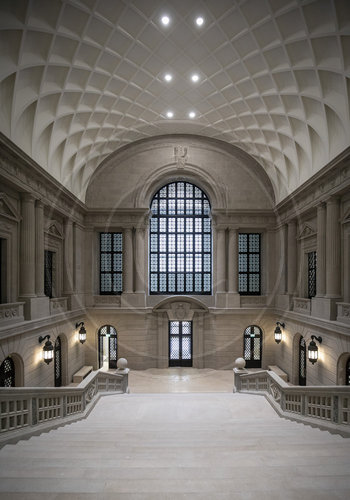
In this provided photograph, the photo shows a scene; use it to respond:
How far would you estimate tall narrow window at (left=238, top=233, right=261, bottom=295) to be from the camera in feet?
71.0

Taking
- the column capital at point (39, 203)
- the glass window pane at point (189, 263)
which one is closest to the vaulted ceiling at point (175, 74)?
the column capital at point (39, 203)

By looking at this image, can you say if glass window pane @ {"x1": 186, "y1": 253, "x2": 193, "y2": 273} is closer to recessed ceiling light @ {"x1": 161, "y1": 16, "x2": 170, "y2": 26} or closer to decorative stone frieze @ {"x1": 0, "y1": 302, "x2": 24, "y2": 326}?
decorative stone frieze @ {"x1": 0, "y1": 302, "x2": 24, "y2": 326}

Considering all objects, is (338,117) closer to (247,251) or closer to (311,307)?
(311,307)

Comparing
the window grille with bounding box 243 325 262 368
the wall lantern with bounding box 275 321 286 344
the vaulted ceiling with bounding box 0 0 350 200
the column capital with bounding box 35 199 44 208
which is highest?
the vaulted ceiling with bounding box 0 0 350 200

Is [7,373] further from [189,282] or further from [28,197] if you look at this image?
[189,282]

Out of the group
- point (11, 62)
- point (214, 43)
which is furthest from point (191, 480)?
point (214, 43)

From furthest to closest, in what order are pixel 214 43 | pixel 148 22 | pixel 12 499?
1. pixel 214 43
2. pixel 148 22
3. pixel 12 499

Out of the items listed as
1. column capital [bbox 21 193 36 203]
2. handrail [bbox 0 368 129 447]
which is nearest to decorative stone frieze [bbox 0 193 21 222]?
column capital [bbox 21 193 36 203]

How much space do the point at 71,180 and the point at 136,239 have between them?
17.7 feet

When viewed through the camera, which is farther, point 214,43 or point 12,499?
point 214,43

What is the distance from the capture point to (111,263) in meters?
21.5

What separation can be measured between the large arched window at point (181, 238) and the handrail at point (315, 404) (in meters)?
10.5

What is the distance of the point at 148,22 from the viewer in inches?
456

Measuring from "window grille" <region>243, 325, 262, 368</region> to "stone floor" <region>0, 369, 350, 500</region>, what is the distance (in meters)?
11.4
